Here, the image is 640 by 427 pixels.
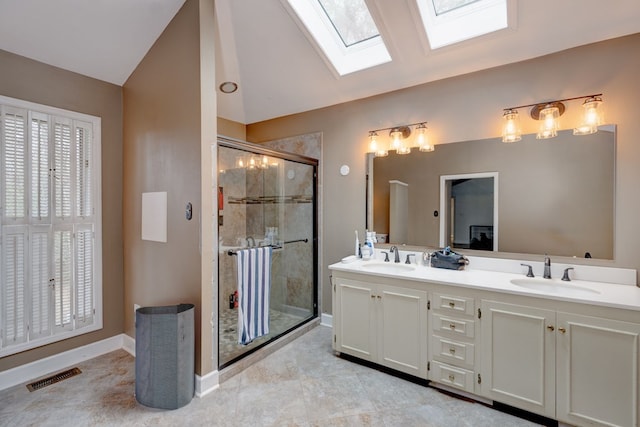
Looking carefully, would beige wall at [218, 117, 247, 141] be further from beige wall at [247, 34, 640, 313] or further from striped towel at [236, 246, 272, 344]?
striped towel at [236, 246, 272, 344]

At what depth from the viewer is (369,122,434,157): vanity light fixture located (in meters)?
2.76

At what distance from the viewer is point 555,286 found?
6.91ft

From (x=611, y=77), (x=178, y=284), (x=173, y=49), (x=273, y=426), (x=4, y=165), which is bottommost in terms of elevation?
(x=273, y=426)

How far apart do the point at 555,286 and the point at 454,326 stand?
772 mm

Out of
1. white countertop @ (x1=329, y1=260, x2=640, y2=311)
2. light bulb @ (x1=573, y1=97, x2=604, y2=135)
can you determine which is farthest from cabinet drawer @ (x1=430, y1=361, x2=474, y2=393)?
light bulb @ (x1=573, y1=97, x2=604, y2=135)

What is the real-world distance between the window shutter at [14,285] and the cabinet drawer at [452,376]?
320 centimetres

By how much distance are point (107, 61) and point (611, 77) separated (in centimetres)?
397

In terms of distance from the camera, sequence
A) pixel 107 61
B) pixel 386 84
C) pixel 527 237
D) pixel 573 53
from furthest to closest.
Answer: pixel 386 84
pixel 107 61
pixel 527 237
pixel 573 53

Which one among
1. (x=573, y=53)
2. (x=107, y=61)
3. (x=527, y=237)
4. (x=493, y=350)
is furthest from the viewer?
(x=107, y=61)

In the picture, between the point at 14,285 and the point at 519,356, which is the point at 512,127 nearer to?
the point at 519,356

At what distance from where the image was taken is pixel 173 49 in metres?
2.38

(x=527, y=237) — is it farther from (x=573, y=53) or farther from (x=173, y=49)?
(x=173, y=49)

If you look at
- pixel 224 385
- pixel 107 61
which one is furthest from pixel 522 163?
pixel 107 61

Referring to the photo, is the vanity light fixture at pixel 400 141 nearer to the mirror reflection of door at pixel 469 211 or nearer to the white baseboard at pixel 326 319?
the mirror reflection of door at pixel 469 211
